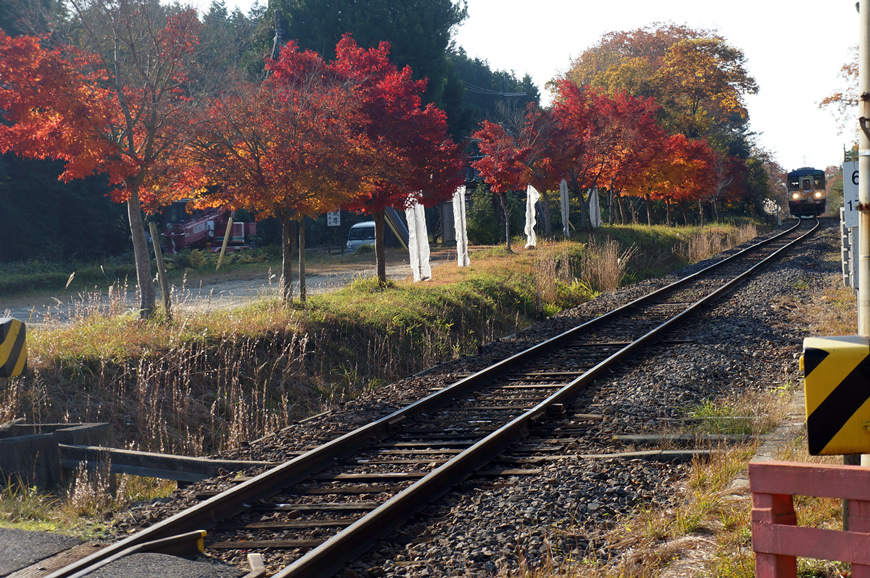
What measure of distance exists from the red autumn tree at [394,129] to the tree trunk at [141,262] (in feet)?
15.8

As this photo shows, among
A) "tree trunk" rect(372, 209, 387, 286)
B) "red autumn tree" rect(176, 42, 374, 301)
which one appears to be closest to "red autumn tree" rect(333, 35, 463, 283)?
"tree trunk" rect(372, 209, 387, 286)

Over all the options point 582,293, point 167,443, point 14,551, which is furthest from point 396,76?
point 14,551

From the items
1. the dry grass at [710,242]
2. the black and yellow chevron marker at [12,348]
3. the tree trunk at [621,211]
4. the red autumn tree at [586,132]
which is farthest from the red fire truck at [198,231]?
the black and yellow chevron marker at [12,348]

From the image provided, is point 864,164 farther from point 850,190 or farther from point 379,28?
point 379,28

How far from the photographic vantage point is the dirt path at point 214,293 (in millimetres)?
16984

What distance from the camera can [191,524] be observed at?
559 cm

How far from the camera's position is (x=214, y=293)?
20.9m

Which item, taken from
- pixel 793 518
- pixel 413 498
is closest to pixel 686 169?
pixel 413 498

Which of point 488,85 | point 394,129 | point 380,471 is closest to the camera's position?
point 380,471

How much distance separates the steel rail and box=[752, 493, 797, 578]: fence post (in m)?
2.47

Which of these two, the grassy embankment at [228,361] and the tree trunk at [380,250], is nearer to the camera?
the grassy embankment at [228,361]

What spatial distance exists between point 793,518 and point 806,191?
204ft

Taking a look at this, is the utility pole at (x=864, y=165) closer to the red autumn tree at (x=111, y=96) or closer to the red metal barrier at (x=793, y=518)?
the red metal barrier at (x=793, y=518)

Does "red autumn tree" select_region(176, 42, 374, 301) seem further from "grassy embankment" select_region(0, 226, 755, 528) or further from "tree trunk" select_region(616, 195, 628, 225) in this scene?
"tree trunk" select_region(616, 195, 628, 225)
